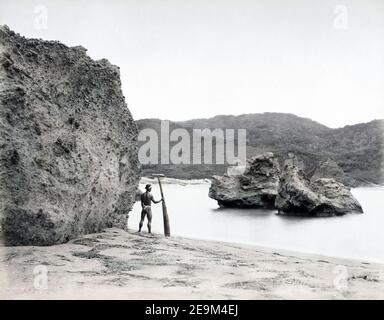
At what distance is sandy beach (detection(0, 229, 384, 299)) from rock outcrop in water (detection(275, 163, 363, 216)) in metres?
12.4

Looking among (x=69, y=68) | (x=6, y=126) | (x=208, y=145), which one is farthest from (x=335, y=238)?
(x=208, y=145)

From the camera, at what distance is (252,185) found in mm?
26453

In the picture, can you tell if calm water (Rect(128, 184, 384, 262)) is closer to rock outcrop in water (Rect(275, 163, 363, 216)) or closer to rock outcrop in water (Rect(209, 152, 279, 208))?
rock outcrop in water (Rect(275, 163, 363, 216))

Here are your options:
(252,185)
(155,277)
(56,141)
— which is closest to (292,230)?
(252,185)

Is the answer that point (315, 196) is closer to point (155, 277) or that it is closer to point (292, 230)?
point (292, 230)

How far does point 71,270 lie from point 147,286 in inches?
58.0

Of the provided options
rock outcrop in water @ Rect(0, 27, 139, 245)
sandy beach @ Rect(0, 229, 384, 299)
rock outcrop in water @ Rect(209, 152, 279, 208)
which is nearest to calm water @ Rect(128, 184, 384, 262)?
rock outcrop in water @ Rect(209, 152, 279, 208)

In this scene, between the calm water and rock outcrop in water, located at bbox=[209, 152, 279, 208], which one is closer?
the calm water

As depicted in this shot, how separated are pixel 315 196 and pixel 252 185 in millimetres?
5517

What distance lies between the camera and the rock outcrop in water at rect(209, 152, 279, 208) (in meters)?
26.0

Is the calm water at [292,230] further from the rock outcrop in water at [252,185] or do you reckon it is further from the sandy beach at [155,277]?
the sandy beach at [155,277]

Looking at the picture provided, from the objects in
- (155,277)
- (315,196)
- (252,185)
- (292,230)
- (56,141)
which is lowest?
(292,230)

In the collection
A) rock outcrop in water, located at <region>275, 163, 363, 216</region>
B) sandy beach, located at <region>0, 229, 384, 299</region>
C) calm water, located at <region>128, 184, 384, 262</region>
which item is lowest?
calm water, located at <region>128, 184, 384, 262</region>
